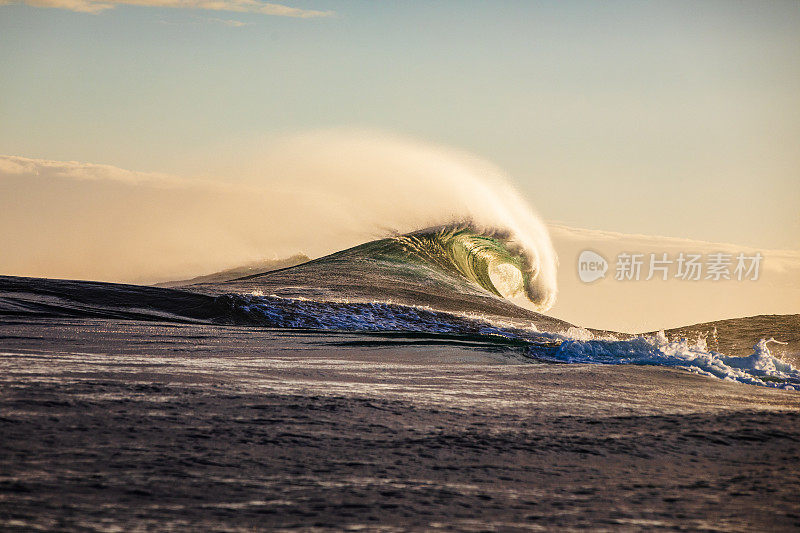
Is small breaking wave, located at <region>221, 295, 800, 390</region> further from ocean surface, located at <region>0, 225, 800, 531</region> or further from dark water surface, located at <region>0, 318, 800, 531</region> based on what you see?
dark water surface, located at <region>0, 318, 800, 531</region>

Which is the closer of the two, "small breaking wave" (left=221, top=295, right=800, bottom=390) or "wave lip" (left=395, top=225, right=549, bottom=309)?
"small breaking wave" (left=221, top=295, right=800, bottom=390)

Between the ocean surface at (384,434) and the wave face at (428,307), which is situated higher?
the wave face at (428,307)

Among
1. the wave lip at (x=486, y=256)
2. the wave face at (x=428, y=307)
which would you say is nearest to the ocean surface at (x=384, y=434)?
the wave face at (x=428, y=307)

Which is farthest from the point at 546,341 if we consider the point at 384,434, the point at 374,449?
the point at 374,449

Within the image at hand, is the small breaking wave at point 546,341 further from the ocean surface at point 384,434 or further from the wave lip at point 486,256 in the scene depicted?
the wave lip at point 486,256

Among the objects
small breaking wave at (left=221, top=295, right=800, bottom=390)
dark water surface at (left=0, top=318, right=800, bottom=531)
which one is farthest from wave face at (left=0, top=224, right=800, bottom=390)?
dark water surface at (left=0, top=318, right=800, bottom=531)

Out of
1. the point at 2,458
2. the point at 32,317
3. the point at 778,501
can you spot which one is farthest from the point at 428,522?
the point at 32,317

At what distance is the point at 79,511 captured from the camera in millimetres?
2693

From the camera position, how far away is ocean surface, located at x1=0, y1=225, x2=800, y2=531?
2.89 meters

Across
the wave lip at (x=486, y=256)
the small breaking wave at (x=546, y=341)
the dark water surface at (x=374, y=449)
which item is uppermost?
the wave lip at (x=486, y=256)

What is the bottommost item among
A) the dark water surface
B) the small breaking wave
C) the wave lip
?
the dark water surface

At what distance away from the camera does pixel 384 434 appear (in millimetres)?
4164

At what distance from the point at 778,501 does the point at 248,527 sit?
84.7 inches

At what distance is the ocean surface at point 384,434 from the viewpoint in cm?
289
